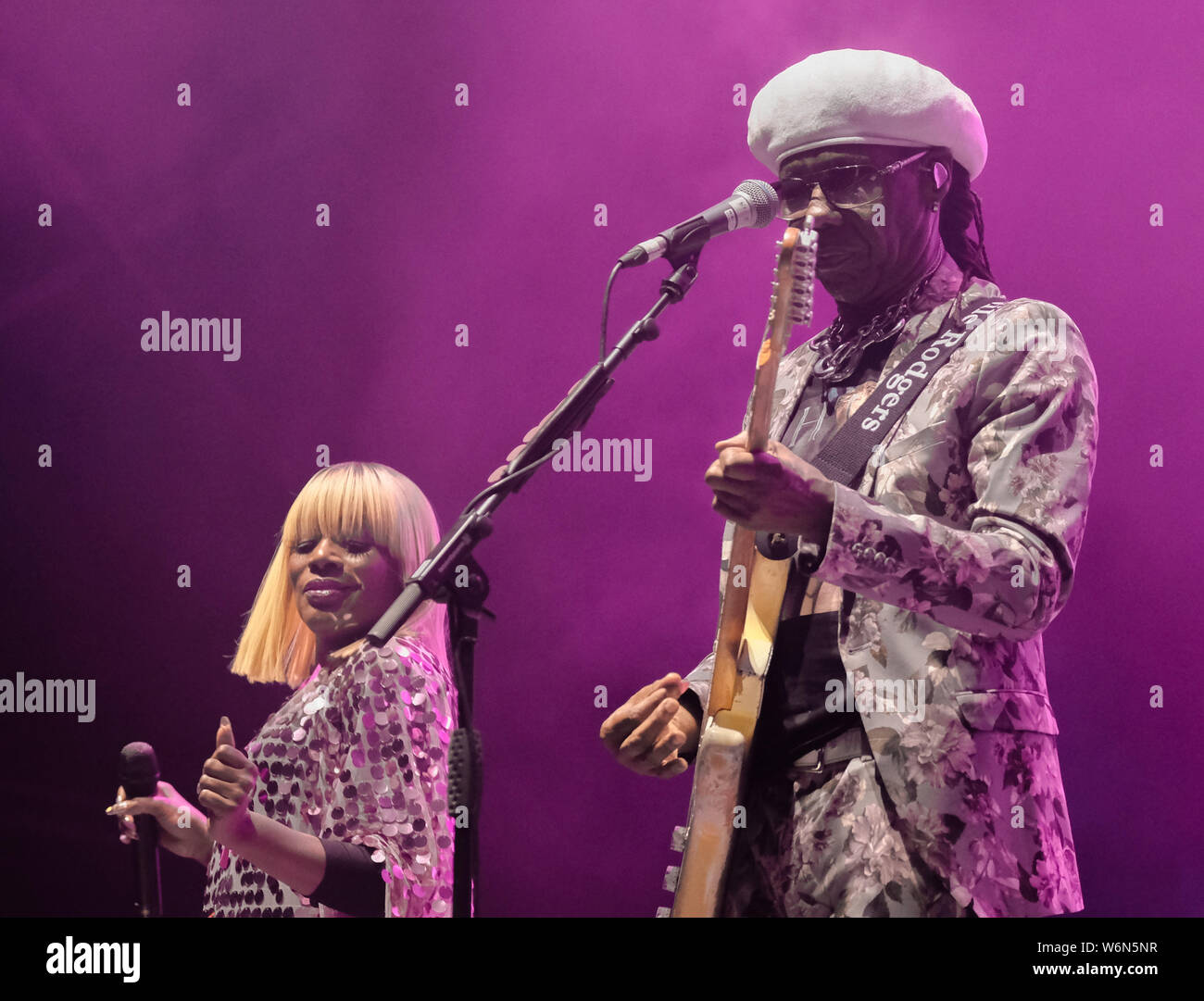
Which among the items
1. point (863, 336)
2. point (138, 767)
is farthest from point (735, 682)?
point (138, 767)

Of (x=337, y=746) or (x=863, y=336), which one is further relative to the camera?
(x=337, y=746)

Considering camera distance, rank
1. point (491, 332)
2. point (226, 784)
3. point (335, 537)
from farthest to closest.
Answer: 1. point (491, 332)
2. point (335, 537)
3. point (226, 784)

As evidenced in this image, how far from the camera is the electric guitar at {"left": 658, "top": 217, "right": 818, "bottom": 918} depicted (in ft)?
5.85

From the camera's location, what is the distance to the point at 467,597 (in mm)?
2021

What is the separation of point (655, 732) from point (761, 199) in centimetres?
85

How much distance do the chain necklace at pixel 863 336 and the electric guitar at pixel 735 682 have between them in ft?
0.79

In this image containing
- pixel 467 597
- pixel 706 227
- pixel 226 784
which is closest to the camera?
pixel 467 597

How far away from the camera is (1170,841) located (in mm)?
2875

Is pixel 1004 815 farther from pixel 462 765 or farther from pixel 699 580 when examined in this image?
pixel 699 580

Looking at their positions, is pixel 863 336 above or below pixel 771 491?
above

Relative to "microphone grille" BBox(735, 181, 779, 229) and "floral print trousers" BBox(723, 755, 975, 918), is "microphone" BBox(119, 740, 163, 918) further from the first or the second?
"microphone grille" BBox(735, 181, 779, 229)

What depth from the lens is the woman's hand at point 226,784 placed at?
7.59ft

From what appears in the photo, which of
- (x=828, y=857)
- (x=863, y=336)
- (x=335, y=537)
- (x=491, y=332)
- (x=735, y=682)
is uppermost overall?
(x=491, y=332)

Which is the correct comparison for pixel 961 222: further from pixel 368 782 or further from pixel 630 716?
pixel 368 782
